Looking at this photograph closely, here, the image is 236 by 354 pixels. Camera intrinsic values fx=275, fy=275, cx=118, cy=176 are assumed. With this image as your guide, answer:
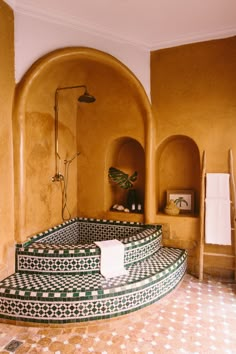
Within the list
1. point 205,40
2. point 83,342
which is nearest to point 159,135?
point 205,40

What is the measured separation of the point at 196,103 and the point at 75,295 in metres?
3.19

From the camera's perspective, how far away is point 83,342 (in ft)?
8.69

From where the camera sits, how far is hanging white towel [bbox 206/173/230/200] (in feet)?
13.3

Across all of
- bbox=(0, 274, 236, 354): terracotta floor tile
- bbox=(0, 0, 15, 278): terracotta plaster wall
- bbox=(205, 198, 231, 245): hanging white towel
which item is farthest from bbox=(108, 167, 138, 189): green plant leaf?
bbox=(0, 274, 236, 354): terracotta floor tile

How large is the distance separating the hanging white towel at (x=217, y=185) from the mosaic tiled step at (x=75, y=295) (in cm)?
140

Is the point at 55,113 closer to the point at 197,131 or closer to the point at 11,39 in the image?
the point at 11,39

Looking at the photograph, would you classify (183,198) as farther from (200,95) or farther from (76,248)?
(76,248)

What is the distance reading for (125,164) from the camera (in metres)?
5.27

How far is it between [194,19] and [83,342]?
160 inches

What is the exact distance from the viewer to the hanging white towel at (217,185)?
4.04 m

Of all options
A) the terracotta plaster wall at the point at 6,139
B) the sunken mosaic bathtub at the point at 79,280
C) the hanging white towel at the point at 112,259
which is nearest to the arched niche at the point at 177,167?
the sunken mosaic bathtub at the point at 79,280

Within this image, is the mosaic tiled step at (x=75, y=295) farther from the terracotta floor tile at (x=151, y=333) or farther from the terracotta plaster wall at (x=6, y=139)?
the terracotta plaster wall at (x=6, y=139)

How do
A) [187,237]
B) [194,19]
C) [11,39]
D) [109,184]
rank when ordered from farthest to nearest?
[109,184] → [187,237] → [194,19] → [11,39]

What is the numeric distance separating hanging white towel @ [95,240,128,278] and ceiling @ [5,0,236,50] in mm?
2991
